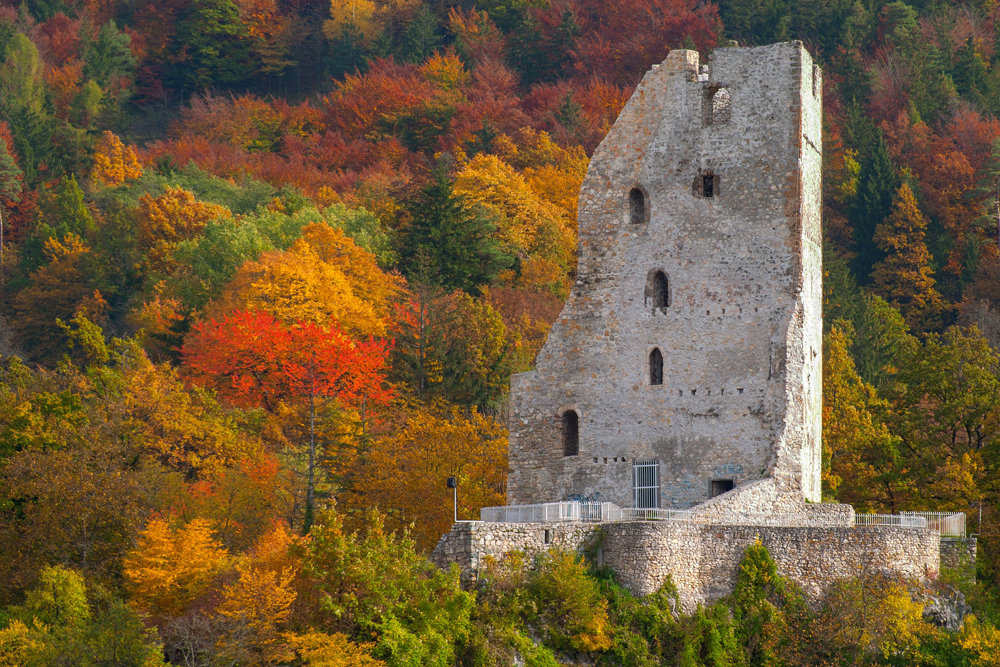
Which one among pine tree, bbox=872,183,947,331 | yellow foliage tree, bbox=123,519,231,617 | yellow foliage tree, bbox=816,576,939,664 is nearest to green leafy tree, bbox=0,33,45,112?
pine tree, bbox=872,183,947,331

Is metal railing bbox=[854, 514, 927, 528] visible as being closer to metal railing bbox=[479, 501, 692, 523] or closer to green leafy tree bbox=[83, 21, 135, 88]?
metal railing bbox=[479, 501, 692, 523]

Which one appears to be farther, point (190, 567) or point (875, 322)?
point (875, 322)

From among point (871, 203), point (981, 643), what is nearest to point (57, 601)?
point (981, 643)

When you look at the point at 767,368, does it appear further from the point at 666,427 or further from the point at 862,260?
the point at 862,260

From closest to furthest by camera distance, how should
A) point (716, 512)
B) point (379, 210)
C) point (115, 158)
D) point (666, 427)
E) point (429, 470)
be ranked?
point (716, 512), point (666, 427), point (429, 470), point (379, 210), point (115, 158)

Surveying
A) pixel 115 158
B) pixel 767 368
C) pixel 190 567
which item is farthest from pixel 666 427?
pixel 115 158

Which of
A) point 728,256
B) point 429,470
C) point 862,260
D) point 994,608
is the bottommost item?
point 994,608

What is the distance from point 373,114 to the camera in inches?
3725

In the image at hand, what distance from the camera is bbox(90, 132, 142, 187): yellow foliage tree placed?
85.4 meters

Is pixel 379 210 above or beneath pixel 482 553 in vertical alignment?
above

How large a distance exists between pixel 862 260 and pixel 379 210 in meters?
21.8

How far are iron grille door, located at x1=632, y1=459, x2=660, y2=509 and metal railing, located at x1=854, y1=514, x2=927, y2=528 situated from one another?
4.55 meters

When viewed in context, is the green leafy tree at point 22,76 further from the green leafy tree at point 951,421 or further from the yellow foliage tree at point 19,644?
the yellow foliage tree at point 19,644

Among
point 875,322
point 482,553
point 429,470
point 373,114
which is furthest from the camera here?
point 373,114
